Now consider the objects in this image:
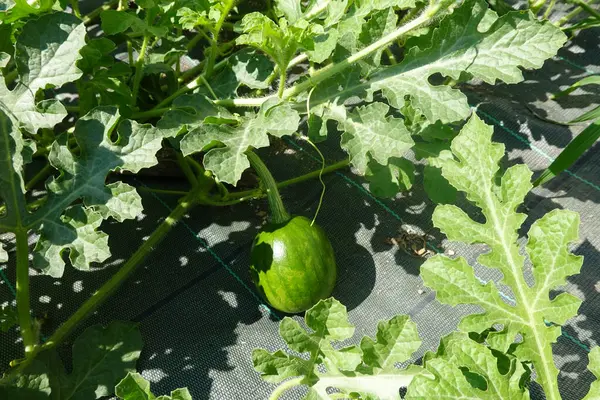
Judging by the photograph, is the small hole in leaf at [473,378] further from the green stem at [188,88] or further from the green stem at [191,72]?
the green stem at [191,72]

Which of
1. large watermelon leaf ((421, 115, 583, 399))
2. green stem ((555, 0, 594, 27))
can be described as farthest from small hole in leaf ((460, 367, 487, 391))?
green stem ((555, 0, 594, 27))

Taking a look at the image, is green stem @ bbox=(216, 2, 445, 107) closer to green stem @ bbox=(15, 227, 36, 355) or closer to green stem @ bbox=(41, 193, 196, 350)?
green stem @ bbox=(41, 193, 196, 350)

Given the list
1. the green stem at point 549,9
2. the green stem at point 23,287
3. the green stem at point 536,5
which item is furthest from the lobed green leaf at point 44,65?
the green stem at point 549,9

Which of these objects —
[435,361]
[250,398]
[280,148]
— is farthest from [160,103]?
[435,361]

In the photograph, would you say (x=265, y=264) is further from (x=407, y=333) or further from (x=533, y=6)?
(x=533, y=6)

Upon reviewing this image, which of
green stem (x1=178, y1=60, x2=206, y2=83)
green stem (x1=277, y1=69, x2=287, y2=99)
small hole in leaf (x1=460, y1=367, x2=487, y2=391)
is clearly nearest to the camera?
small hole in leaf (x1=460, y1=367, x2=487, y2=391)

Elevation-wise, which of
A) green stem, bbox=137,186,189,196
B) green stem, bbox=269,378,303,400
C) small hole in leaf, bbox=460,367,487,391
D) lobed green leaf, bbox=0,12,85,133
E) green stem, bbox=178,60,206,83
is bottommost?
green stem, bbox=269,378,303,400
